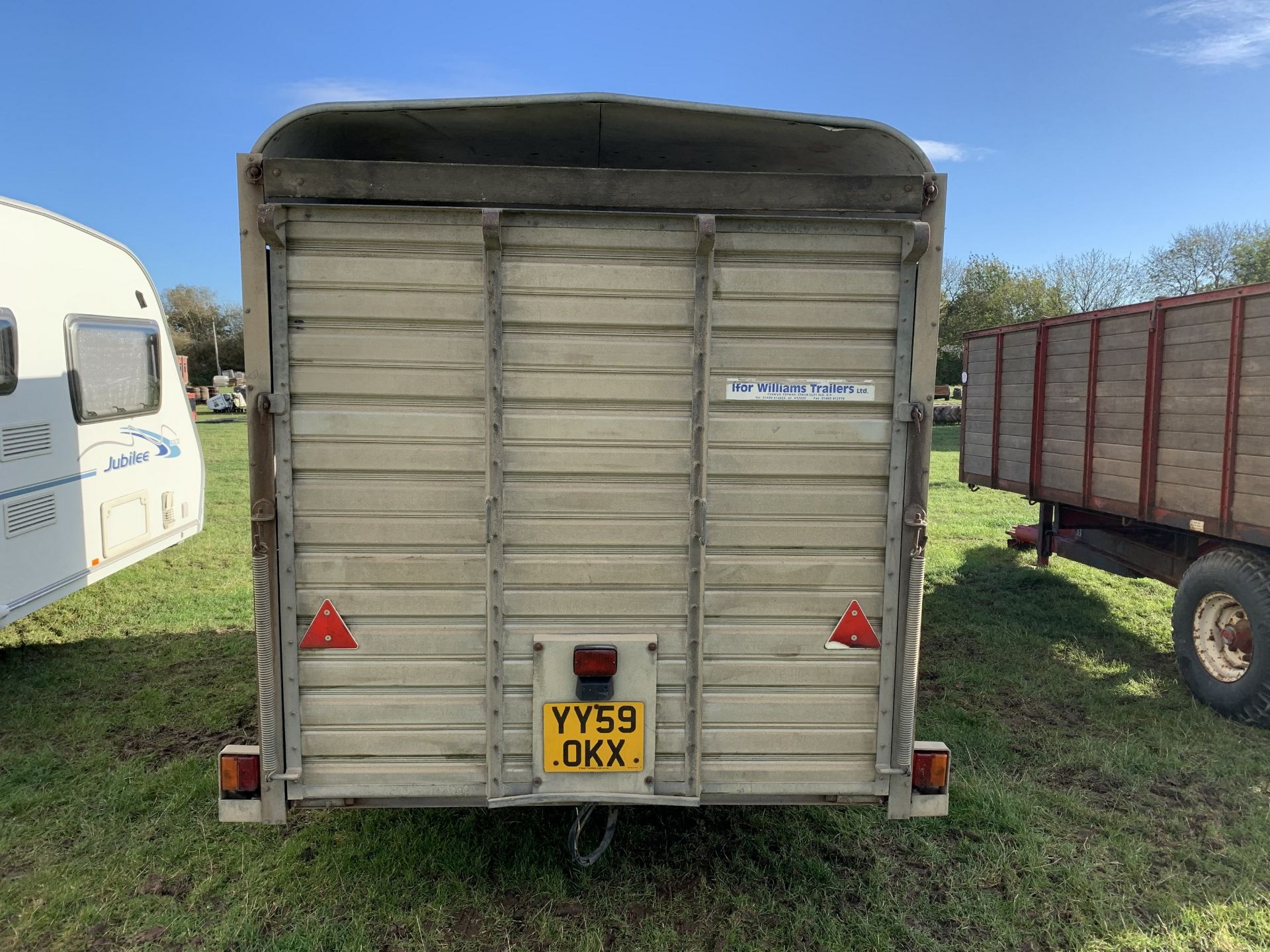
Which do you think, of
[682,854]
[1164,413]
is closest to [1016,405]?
[1164,413]

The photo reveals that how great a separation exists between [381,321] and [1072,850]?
12.6ft

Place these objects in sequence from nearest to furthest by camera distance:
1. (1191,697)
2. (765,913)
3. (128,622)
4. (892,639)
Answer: (892,639) → (765,913) → (1191,697) → (128,622)

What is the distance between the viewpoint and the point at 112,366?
6.47m

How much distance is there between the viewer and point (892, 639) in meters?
2.93

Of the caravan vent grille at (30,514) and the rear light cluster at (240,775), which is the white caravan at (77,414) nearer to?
the caravan vent grille at (30,514)

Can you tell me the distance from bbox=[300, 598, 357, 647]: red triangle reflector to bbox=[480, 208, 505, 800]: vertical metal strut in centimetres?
52

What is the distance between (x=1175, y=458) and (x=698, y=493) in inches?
177

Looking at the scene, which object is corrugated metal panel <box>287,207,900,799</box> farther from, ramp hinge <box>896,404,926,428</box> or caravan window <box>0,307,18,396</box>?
caravan window <box>0,307,18,396</box>

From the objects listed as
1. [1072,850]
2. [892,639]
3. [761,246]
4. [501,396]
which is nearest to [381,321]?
[501,396]

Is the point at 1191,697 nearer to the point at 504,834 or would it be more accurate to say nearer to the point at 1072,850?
the point at 1072,850

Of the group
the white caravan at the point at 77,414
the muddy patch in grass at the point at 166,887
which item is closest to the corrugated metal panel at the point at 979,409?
the muddy patch in grass at the point at 166,887

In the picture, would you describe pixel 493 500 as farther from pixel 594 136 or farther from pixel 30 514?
pixel 30 514

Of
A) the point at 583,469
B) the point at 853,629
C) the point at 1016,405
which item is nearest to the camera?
the point at 583,469

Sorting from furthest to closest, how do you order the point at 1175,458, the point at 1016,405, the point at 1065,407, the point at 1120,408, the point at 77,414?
the point at 1016,405 < the point at 1065,407 < the point at 1120,408 < the point at 77,414 < the point at 1175,458
